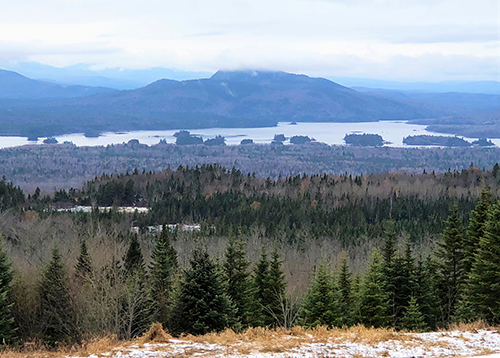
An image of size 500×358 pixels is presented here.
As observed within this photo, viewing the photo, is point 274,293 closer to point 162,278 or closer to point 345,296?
point 345,296

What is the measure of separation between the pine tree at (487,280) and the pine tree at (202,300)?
11758 millimetres

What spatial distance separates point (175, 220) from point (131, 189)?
33.5 metres

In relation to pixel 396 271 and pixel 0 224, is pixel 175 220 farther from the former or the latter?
pixel 396 271

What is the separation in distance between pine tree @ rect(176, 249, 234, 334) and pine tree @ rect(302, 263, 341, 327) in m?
5.24

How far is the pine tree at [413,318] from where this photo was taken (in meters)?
32.0

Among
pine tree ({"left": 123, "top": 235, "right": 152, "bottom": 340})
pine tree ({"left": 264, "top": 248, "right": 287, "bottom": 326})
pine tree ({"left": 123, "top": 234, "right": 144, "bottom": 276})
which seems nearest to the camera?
pine tree ({"left": 123, "top": 235, "right": 152, "bottom": 340})

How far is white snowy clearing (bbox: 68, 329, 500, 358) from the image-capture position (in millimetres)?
16516

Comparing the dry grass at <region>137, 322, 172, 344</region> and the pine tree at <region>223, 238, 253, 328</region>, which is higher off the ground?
the dry grass at <region>137, 322, 172, 344</region>

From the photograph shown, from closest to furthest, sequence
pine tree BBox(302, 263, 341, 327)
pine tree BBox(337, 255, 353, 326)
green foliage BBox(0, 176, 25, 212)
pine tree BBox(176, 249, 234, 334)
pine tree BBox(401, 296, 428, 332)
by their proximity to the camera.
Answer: pine tree BBox(176, 249, 234, 334) → pine tree BBox(302, 263, 341, 327) → pine tree BBox(401, 296, 428, 332) → pine tree BBox(337, 255, 353, 326) → green foliage BBox(0, 176, 25, 212)

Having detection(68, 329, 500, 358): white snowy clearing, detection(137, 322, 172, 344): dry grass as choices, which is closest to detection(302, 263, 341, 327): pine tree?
detection(68, 329, 500, 358): white snowy clearing

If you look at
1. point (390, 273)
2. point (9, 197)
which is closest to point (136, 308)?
point (390, 273)

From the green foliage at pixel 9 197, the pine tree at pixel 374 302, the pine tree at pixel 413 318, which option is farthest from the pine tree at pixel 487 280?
the green foliage at pixel 9 197

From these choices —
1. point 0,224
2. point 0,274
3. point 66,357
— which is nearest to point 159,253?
point 0,274

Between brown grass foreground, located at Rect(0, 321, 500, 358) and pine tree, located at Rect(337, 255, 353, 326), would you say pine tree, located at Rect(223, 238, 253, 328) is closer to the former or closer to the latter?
pine tree, located at Rect(337, 255, 353, 326)
